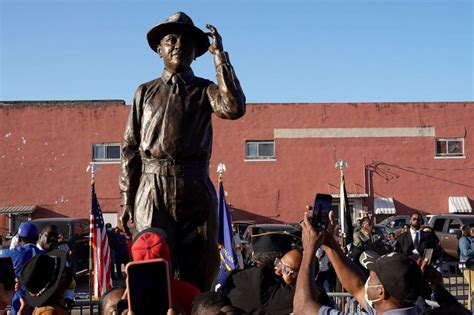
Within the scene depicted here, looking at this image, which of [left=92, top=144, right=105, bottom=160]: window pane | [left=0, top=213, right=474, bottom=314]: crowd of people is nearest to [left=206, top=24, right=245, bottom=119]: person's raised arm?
[left=0, top=213, right=474, bottom=314]: crowd of people

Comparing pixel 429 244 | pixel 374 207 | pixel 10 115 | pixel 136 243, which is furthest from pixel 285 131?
pixel 136 243

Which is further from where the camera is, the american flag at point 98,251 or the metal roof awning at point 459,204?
the metal roof awning at point 459,204

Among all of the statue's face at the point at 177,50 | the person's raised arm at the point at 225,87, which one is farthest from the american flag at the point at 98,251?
the person's raised arm at the point at 225,87

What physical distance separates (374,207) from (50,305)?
32.4 meters

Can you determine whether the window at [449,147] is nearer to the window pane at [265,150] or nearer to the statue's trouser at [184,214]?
the window pane at [265,150]

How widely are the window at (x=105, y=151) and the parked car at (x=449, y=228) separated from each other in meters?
16.0

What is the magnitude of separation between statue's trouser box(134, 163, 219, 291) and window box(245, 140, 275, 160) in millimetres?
29696

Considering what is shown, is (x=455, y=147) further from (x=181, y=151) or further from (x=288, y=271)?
(x=288, y=271)

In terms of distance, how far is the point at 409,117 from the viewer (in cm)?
3672

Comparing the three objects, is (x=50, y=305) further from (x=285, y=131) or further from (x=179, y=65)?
(x=285, y=131)

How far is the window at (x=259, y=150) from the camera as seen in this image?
3644 centimetres

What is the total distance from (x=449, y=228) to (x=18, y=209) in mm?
19405

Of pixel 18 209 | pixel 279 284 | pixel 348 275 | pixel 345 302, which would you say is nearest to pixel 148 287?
pixel 348 275

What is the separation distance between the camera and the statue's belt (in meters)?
6.59
